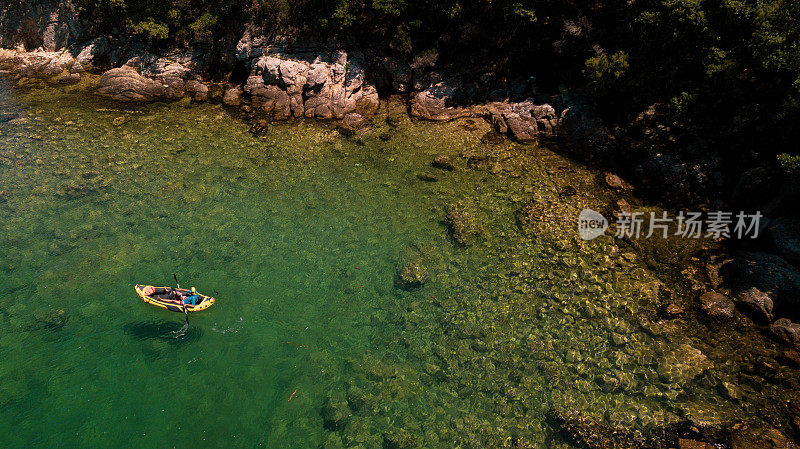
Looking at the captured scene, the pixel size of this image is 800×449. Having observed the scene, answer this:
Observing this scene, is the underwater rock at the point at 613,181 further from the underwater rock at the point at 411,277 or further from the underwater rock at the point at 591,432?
the underwater rock at the point at 591,432

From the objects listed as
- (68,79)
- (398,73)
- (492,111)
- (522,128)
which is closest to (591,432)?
(522,128)

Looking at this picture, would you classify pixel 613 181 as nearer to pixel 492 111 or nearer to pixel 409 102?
pixel 492 111

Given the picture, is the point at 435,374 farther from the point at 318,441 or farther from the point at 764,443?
the point at 764,443

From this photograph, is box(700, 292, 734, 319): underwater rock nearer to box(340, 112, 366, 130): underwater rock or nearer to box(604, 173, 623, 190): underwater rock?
box(604, 173, 623, 190): underwater rock

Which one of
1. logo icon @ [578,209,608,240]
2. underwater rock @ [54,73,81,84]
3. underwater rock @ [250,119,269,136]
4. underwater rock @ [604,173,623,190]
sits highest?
underwater rock @ [54,73,81,84]

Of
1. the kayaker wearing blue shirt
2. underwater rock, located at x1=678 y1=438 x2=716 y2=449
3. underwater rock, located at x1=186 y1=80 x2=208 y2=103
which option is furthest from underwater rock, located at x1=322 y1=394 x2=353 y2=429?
underwater rock, located at x1=186 y1=80 x2=208 y2=103
